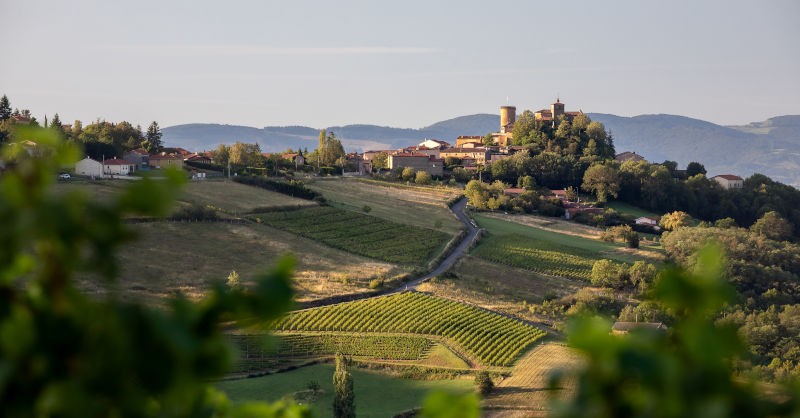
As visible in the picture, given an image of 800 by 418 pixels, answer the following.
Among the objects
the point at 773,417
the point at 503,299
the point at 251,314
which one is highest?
the point at 251,314

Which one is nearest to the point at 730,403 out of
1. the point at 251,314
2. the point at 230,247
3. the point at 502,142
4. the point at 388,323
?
the point at 251,314

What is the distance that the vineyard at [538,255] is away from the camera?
4853 centimetres

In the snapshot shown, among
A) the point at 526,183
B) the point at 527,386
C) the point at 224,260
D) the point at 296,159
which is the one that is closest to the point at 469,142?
the point at 526,183

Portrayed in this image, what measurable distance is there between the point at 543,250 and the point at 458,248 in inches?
217

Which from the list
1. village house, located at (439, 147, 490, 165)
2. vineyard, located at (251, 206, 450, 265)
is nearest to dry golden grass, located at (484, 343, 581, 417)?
vineyard, located at (251, 206, 450, 265)

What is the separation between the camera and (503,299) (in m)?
41.4

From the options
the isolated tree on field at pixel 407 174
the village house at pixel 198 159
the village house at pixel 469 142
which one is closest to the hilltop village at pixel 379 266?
the isolated tree on field at pixel 407 174

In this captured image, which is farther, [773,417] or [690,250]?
[690,250]

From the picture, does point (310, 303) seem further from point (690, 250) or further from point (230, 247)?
point (690, 250)

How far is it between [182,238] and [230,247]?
2441 mm

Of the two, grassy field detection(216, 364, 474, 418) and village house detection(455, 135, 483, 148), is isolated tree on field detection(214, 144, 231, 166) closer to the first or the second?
grassy field detection(216, 364, 474, 418)

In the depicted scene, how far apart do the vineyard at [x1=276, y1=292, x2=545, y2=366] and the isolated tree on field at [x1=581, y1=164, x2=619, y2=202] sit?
41024mm

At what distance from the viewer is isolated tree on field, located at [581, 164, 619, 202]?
7600 cm

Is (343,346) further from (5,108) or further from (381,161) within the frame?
(381,161)
